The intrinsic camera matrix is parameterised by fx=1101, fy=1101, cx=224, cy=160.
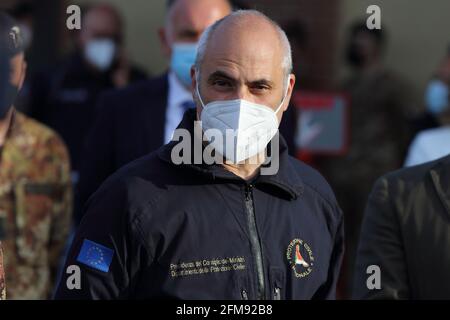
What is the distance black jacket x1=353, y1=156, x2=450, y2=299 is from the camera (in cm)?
361

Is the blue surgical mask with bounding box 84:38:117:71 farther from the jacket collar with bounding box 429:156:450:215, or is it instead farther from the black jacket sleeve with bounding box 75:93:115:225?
the jacket collar with bounding box 429:156:450:215

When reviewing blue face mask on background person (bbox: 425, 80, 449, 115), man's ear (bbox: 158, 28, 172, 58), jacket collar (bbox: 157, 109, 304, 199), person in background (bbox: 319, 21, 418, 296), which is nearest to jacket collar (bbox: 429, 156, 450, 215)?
jacket collar (bbox: 157, 109, 304, 199)

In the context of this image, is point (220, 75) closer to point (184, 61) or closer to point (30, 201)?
point (184, 61)

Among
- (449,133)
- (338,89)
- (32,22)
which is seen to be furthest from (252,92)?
(32,22)

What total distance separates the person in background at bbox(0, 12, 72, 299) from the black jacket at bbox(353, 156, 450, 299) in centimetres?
176

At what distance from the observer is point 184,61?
16.5 feet

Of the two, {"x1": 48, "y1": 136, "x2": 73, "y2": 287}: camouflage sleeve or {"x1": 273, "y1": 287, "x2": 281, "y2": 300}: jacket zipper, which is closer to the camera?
{"x1": 273, "y1": 287, "x2": 281, "y2": 300}: jacket zipper

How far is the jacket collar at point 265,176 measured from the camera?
11.1 feet

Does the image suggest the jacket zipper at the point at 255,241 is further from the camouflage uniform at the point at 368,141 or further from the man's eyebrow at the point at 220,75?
the camouflage uniform at the point at 368,141

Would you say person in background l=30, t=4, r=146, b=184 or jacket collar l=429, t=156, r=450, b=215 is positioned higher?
person in background l=30, t=4, r=146, b=184

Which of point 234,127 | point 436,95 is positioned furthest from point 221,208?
point 436,95

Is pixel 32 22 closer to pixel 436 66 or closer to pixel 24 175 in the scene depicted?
pixel 436 66

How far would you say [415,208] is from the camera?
3.69 metres

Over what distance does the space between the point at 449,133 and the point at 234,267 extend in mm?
2572
